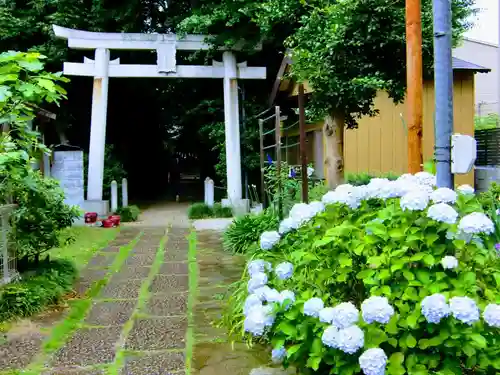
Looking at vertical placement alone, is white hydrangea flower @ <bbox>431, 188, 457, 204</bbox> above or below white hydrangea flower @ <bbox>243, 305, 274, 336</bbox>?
above

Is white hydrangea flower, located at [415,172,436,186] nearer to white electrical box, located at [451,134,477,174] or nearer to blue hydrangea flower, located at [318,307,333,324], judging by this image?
white electrical box, located at [451,134,477,174]

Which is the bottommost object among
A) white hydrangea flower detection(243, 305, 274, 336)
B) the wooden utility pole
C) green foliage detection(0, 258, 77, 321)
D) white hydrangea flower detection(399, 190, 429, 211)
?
green foliage detection(0, 258, 77, 321)

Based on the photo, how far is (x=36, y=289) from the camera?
448 centimetres

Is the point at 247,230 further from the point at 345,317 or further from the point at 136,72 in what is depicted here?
the point at 136,72

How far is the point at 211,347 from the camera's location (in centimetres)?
354

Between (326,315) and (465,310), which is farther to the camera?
(326,315)

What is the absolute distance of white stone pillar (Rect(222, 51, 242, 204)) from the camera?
11.9m

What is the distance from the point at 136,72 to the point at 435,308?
1046cm

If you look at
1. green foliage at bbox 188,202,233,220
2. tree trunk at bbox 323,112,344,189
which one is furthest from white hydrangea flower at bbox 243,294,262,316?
green foliage at bbox 188,202,233,220

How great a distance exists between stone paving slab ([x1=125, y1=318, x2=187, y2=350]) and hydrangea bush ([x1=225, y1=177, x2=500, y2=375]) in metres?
1.07

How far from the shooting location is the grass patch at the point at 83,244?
6.87 meters

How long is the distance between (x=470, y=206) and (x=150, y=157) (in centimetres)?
1855

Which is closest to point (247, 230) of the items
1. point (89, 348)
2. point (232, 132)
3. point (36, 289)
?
point (36, 289)

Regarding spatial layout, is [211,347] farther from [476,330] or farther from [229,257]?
[229,257]
